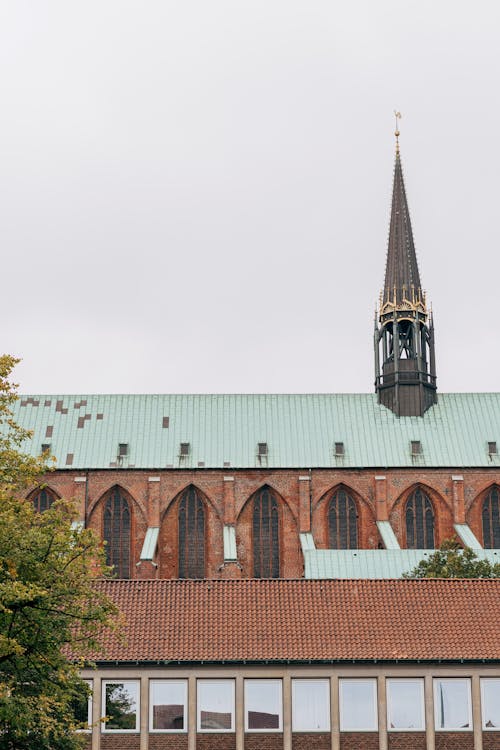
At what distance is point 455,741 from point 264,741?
5.26 metres

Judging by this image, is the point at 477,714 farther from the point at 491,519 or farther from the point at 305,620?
the point at 491,519

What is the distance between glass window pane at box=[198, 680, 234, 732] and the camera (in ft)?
116

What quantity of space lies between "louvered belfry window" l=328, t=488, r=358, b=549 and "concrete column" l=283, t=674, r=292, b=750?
115ft

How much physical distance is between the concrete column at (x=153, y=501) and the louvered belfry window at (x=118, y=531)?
1.35 m

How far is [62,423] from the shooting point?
73812 mm

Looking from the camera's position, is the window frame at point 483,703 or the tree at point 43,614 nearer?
the tree at point 43,614

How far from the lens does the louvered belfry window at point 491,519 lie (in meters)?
70.4

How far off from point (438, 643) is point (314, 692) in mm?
3767

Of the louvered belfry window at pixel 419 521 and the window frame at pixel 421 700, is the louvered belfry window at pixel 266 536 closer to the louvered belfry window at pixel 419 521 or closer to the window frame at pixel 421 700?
the louvered belfry window at pixel 419 521

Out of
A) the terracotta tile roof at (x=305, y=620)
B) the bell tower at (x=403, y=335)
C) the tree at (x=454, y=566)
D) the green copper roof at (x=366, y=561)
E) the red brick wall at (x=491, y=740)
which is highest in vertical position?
the bell tower at (x=403, y=335)

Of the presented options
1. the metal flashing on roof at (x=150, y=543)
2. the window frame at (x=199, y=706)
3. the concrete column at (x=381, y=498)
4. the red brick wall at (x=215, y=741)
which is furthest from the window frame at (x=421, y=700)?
the concrete column at (x=381, y=498)

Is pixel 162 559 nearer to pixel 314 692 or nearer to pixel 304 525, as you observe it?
pixel 304 525

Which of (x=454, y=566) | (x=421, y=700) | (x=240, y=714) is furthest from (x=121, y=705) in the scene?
(x=454, y=566)

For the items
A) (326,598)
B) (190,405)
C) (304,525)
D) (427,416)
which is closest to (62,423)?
(190,405)
